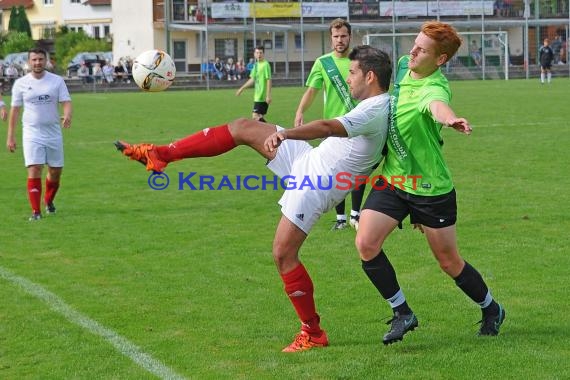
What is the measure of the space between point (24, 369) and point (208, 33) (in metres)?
49.4

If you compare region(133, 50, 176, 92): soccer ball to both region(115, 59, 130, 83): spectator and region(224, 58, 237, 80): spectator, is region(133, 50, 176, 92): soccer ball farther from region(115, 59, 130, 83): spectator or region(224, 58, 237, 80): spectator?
region(224, 58, 237, 80): spectator

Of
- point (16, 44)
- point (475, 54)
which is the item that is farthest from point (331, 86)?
point (16, 44)

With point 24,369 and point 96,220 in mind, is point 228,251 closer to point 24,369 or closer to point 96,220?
point 96,220

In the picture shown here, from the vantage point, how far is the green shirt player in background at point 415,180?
19.6ft

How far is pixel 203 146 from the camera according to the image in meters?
6.14

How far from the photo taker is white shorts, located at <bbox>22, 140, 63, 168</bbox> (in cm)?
1189

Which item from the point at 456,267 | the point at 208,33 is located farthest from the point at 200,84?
the point at 456,267

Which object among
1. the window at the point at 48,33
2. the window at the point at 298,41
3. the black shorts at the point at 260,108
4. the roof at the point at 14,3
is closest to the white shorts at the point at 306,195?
the black shorts at the point at 260,108

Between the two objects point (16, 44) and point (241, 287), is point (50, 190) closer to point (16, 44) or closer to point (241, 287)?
point (241, 287)

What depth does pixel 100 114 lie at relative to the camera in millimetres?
30938

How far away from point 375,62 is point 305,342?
66.8 inches

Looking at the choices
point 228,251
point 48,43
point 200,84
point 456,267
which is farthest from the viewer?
point 48,43

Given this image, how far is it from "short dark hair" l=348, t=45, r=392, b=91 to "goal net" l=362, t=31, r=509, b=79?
44.4m

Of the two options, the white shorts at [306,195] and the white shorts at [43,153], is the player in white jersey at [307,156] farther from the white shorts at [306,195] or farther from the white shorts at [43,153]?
the white shorts at [43,153]
